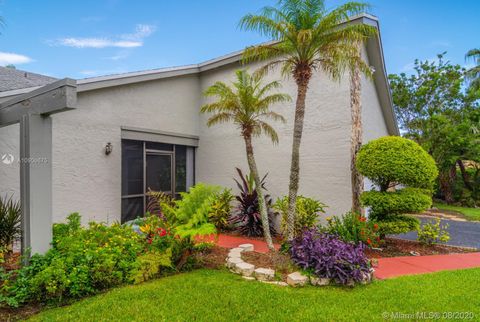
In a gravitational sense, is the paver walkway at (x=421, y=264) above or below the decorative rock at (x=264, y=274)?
below

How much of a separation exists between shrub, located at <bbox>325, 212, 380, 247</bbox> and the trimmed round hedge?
1.07 m

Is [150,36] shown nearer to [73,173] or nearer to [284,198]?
[73,173]

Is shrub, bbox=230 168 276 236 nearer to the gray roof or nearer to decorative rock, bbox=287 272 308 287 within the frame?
decorative rock, bbox=287 272 308 287

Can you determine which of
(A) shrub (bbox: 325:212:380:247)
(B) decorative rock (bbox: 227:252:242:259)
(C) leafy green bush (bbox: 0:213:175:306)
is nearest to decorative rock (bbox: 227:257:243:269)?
(B) decorative rock (bbox: 227:252:242:259)

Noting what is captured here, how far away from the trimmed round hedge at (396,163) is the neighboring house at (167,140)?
791 mm

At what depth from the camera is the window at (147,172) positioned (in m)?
8.04

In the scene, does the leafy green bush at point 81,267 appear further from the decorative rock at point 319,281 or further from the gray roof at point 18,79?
the gray roof at point 18,79

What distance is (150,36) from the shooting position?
10.6 m

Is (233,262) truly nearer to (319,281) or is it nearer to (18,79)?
(319,281)

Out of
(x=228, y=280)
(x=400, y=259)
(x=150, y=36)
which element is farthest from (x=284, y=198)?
(x=150, y=36)

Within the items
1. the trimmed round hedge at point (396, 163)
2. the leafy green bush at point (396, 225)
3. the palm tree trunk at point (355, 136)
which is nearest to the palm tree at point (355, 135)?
the palm tree trunk at point (355, 136)

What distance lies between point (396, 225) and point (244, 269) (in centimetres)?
378

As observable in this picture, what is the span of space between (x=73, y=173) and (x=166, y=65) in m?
4.24

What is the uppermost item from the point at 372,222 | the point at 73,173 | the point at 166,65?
the point at 166,65
